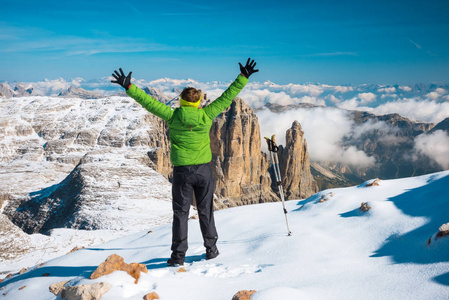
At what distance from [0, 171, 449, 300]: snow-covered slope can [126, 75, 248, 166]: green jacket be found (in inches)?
109

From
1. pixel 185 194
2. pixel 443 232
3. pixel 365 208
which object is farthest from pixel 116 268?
pixel 365 208

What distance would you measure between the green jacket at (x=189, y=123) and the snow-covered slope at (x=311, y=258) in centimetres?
277

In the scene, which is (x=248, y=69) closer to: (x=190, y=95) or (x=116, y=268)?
(x=190, y=95)

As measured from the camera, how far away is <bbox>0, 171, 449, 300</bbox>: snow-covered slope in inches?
203

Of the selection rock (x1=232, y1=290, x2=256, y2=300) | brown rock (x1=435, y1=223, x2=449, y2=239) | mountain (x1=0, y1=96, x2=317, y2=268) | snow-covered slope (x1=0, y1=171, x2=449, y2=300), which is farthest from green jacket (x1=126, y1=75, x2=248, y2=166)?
mountain (x1=0, y1=96, x2=317, y2=268)

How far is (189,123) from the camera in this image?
22.9 feet

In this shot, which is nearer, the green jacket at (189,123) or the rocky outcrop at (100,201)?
the green jacket at (189,123)

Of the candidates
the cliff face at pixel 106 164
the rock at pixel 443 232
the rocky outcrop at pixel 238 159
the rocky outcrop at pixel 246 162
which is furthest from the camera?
the rocky outcrop at pixel 246 162

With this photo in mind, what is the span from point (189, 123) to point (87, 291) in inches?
159

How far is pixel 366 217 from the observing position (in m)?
9.17

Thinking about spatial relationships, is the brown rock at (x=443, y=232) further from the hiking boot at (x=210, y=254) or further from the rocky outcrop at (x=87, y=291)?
the rocky outcrop at (x=87, y=291)

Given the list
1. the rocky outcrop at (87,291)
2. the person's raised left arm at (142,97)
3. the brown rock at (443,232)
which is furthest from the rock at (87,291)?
the brown rock at (443,232)

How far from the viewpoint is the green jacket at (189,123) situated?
6969 mm

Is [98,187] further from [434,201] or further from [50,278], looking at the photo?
[434,201]
